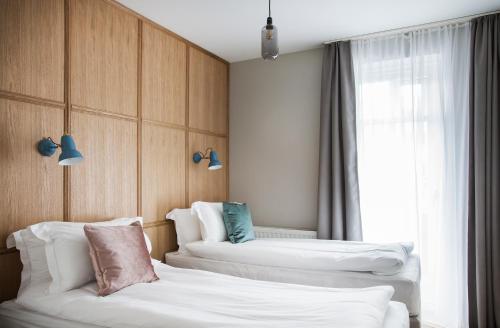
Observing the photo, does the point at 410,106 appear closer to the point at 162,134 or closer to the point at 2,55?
the point at 162,134

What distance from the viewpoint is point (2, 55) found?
7.06 feet

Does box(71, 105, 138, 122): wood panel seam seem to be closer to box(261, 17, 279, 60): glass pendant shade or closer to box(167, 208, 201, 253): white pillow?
box(167, 208, 201, 253): white pillow

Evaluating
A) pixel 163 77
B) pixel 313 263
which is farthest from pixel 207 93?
pixel 313 263

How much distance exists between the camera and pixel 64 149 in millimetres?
2182

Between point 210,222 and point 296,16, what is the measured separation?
1966 mm

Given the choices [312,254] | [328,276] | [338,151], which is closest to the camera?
[328,276]

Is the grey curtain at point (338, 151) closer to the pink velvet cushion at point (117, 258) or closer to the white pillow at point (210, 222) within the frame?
the white pillow at point (210, 222)

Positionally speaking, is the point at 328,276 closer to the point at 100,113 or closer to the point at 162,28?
the point at 100,113

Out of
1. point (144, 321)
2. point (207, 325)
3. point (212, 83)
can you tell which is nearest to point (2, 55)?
point (144, 321)

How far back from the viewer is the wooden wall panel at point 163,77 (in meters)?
3.22

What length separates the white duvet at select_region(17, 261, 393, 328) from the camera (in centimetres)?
167

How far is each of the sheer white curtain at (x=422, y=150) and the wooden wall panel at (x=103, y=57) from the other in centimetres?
215

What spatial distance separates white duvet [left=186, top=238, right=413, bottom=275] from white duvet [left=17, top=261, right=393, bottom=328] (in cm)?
49

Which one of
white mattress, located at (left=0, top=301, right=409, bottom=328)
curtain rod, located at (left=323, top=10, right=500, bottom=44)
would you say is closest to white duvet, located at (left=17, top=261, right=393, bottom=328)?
white mattress, located at (left=0, top=301, right=409, bottom=328)
